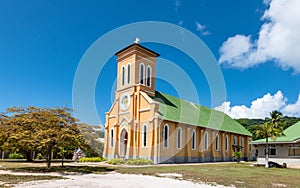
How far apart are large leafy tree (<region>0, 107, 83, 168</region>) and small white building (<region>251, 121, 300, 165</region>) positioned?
23.7 m

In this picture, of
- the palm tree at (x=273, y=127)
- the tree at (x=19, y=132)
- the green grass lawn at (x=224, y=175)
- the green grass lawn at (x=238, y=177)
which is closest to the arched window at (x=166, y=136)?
the green grass lawn at (x=224, y=175)

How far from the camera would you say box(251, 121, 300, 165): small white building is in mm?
32625

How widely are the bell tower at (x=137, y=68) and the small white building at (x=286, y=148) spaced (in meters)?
16.4

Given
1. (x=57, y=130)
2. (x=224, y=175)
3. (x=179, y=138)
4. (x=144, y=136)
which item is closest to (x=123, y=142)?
(x=144, y=136)

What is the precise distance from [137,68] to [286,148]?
68.3ft

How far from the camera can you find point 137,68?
37594 millimetres

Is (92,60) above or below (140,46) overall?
below

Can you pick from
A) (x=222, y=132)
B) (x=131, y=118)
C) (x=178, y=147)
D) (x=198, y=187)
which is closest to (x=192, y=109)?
(x=222, y=132)

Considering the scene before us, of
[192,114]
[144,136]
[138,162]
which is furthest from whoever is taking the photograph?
[192,114]

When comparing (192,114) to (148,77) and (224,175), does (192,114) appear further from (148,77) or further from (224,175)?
(224,175)

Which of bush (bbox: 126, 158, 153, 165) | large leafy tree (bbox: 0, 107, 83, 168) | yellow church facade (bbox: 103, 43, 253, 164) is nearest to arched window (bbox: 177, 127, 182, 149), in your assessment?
yellow church facade (bbox: 103, 43, 253, 164)

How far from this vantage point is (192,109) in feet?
146

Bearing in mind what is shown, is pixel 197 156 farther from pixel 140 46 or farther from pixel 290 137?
pixel 140 46

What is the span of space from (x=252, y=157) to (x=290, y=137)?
22086mm
